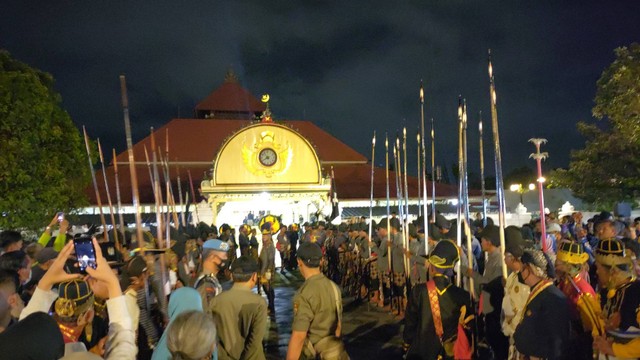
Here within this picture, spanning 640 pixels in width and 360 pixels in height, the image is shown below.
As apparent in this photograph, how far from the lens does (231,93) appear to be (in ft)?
125

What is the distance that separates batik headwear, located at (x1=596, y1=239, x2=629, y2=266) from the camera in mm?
3648

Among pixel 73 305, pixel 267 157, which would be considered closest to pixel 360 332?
pixel 73 305

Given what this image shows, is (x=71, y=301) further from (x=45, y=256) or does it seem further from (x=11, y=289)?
(x=45, y=256)

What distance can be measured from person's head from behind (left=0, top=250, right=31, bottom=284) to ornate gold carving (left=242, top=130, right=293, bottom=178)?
61.3ft

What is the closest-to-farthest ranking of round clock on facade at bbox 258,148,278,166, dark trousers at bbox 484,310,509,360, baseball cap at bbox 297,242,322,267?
baseball cap at bbox 297,242,322,267, dark trousers at bbox 484,310,509,360, round clock on facade at bbox 258,148,278,166

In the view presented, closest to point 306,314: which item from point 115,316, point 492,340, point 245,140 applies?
point 115,316

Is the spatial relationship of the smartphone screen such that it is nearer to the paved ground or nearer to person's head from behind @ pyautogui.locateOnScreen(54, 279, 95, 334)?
person's head from behind @ pyautogui.locateOnScreen(54, 279, 95, 334)

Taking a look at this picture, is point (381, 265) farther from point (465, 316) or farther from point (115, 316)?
point (115, 316)

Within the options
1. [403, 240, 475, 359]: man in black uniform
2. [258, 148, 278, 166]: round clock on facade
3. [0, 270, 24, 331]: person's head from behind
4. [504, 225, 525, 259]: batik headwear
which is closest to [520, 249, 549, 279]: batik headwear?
[403, 240, 475, 359]: man in black uniform

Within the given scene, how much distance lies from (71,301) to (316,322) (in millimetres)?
1967

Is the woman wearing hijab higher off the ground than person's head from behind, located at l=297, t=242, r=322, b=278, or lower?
lower

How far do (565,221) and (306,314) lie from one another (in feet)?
38.0

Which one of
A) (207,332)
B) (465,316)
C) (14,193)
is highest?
(14,193)

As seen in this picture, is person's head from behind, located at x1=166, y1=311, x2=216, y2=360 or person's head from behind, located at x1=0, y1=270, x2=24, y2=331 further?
person's head from behind, located at x1=0, y1=270, x2=24, y2=331
